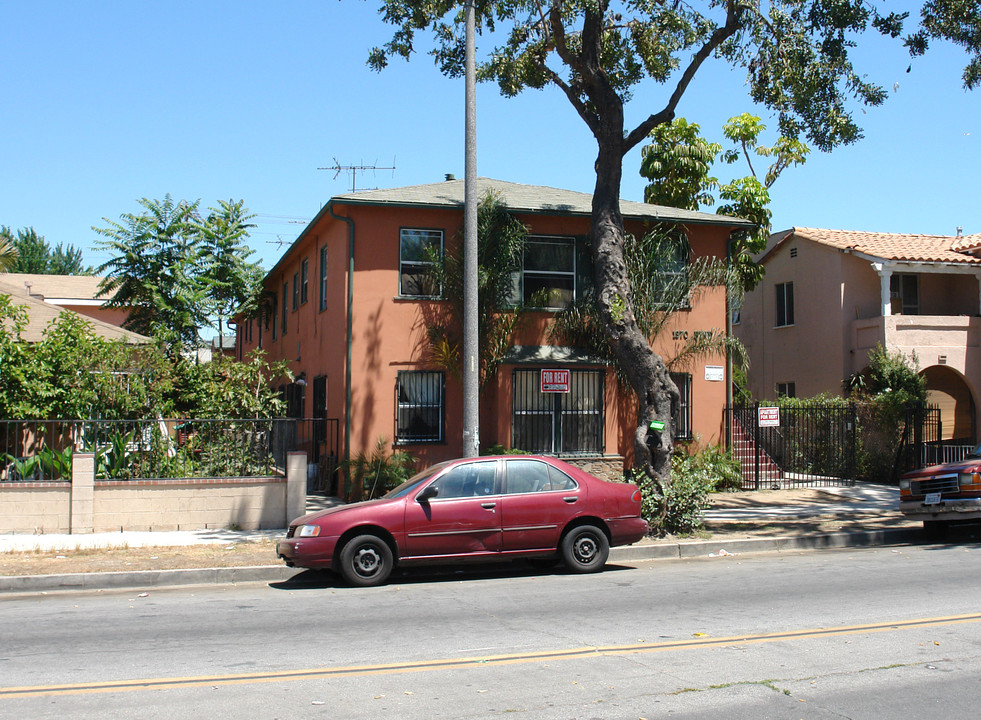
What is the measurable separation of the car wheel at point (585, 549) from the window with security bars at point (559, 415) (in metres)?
6.73

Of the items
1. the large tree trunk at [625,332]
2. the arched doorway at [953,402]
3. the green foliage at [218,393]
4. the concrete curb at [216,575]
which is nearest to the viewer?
the concrete curb at [216,575]

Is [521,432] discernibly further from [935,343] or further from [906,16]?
[935,343]

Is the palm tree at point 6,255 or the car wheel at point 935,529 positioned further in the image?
the palm tree at point 6,255

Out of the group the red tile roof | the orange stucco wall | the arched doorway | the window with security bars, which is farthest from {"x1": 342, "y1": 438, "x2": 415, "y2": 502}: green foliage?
the arched doorway

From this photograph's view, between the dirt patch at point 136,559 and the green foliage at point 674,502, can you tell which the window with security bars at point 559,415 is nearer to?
the green foliage at point 674,502

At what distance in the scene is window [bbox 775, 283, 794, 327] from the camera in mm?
28922

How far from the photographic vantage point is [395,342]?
17672mm

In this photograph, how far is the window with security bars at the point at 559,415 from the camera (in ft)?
59.7

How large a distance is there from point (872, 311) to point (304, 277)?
16.3 m

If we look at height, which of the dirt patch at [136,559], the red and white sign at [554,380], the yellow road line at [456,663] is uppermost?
the red and white sign at [554,380]

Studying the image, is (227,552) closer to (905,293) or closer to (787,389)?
(787,389)

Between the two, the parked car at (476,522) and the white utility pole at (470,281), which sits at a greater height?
the white utility pole at (470,281)

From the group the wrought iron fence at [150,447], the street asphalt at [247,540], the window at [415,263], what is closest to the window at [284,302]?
the window at [415,263]

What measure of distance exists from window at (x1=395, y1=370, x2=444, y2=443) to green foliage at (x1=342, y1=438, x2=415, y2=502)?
55 centimetres
